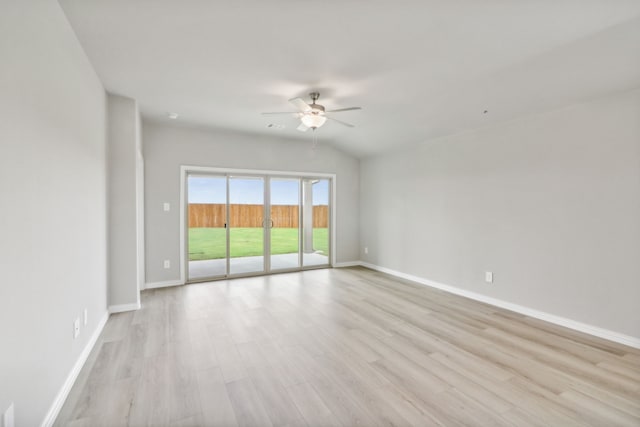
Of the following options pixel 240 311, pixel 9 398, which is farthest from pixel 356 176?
pixel 9 398

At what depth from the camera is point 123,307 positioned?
3752 mm

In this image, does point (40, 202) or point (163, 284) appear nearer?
point (40, 202)

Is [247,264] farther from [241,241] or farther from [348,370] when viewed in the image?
[348,370]

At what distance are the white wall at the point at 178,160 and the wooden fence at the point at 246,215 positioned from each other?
38 centimetres

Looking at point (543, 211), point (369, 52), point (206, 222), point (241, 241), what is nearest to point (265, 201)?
point (241, 241)

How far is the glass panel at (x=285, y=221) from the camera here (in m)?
5.92

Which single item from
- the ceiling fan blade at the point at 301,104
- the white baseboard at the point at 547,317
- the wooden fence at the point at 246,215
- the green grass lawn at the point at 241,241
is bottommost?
the white baseboard at the point at 547,317

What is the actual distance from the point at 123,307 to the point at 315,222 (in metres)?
3.83

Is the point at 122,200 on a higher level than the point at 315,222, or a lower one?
higher

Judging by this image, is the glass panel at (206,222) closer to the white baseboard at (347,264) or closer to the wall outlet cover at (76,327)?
the white baseboard at (347,264)

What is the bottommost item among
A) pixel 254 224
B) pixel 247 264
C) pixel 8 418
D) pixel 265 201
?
pixel 247 264

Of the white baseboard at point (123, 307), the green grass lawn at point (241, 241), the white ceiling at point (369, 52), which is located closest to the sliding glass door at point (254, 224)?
the green grass lawn at point (241, 241)

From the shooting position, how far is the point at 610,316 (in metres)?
3.00

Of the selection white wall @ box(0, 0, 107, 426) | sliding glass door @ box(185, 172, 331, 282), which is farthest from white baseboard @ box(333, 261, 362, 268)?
white wall @ box(0, 0, 107, 426)
